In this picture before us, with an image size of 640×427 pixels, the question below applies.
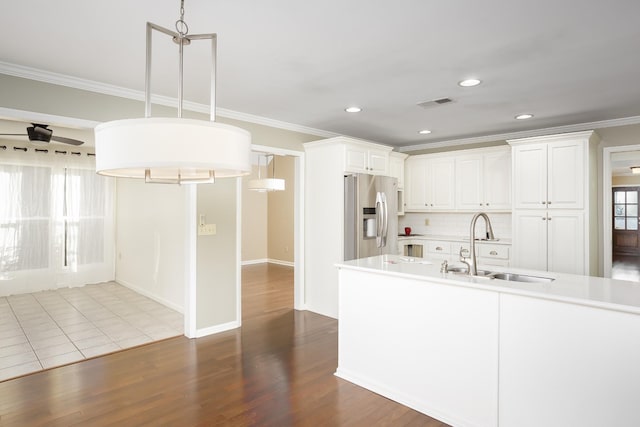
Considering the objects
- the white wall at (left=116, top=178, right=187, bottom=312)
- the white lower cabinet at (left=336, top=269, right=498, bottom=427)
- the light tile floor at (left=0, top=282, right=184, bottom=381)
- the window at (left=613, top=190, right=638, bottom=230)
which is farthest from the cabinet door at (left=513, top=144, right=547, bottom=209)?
the window at (left=613, top=190, right=638, bottom=230)

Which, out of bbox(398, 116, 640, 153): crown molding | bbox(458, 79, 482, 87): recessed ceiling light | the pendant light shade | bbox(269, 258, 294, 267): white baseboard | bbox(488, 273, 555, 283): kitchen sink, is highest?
bbox(458, 79, 482, 87): recessed ceiling light

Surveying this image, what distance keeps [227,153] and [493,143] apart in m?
5.23

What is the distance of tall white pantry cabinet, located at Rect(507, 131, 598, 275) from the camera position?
4.24 meters

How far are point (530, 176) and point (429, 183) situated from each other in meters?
1.63

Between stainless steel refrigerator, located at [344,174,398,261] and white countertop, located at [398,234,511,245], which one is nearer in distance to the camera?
stainless steel refrigerator, located at [344,174,398,261]

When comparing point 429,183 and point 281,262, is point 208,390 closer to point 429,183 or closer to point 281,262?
point 429,183

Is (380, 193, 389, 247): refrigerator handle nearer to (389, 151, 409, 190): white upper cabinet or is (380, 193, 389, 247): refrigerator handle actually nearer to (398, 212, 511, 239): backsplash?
(389, 151, 409, 190): white upper cabinet

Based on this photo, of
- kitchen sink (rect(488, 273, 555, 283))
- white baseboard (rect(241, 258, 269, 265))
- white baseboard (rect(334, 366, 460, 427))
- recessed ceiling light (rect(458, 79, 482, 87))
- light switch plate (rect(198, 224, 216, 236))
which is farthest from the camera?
white baseboard (rect(241, 258, 269, 265))

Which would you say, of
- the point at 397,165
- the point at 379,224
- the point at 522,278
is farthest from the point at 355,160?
the point at 522,278

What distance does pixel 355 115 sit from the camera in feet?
14.4

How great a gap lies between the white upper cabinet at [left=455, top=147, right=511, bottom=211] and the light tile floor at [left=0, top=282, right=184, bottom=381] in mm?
4388

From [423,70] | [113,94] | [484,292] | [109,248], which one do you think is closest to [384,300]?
[484,292]

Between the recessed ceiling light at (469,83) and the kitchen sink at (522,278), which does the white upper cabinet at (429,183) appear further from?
the kitchen sink at (522,278)

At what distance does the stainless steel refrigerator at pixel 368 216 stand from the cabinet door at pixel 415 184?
1.15 meters
